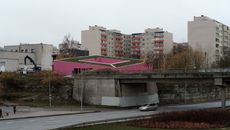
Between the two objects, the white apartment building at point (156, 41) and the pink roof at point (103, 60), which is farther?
the white apartment building at point (156, 41)

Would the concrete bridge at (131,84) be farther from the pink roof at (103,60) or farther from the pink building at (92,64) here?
the pink roof at (103,60)

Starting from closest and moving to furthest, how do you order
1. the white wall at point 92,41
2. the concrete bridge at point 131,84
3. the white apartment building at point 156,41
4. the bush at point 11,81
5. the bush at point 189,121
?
the bush at point 189,121 < the concrete bridge at point 131,84 < the bush at point 11,81 < the white wall at point 92,41 < the white apartment building at point 156,41

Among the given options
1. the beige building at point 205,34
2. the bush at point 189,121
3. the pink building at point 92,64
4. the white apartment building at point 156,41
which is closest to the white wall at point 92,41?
the white apartment building at point 156,41

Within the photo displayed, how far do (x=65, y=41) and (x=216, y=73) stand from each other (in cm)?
8193

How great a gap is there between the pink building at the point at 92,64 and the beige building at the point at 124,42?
59.6m

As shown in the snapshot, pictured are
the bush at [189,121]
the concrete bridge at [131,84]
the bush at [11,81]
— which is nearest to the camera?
the bush at [189,121]

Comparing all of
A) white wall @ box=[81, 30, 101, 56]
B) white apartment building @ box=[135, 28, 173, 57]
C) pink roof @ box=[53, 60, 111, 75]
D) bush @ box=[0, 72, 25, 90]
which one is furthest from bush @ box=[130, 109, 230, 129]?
white apartment building @ box=[135, 28, 173, 57]

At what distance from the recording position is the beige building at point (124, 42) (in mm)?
164000

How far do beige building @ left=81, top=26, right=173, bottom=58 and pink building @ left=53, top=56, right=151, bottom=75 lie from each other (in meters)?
59.6

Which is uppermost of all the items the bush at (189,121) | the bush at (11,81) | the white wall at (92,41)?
the white wall at (92,41)

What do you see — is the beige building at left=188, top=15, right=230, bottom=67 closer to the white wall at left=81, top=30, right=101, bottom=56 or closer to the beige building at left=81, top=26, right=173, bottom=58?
the beige building at left=81, top=26, right=173, bottom=58

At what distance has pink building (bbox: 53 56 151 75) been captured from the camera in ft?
325

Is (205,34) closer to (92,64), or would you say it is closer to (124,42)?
(124,42)

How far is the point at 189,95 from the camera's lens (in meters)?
103
